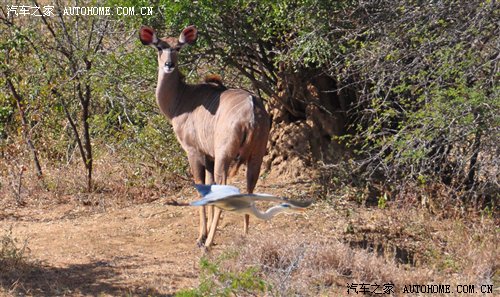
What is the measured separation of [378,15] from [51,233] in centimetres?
403

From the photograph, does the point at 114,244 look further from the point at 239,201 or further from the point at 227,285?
the point at 239,201

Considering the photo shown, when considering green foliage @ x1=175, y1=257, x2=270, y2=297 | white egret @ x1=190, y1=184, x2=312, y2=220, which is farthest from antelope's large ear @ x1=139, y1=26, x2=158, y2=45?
white egret @ x1=190, y1=184, x2=312, y2=220

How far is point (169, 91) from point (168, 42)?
2.01ft

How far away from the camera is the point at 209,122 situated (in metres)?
8.42

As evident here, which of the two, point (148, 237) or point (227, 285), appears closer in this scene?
point (227, 285)

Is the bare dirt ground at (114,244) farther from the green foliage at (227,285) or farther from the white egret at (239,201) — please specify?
the white egret at (239,201)

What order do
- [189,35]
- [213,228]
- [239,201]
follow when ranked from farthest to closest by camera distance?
[189,35] < [213,228] < [239,201]

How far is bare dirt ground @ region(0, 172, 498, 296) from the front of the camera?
7281mm

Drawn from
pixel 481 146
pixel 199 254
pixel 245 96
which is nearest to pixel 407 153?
pixel 481 146

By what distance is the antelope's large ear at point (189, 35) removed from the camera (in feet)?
27.1

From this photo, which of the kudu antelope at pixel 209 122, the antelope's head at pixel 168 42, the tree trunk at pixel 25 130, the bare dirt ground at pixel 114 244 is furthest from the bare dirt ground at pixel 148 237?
the antelope's head at pixel 168 42

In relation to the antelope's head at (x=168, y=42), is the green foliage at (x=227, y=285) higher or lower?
lower

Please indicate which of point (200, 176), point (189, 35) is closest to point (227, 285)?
point (200, 176)

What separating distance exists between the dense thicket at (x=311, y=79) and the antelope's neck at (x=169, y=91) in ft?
1.60
